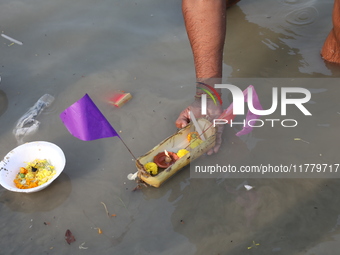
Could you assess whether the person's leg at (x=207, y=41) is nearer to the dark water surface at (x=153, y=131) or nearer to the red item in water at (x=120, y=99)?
the dark water surface at (x=153, y=131)

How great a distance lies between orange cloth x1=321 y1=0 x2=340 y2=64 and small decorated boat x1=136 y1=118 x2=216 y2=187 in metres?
1.57

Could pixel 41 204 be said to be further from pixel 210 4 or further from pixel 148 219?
pixel 210 4

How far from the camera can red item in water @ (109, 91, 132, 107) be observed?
3258 millimetres

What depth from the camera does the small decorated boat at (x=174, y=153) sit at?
2.54 m

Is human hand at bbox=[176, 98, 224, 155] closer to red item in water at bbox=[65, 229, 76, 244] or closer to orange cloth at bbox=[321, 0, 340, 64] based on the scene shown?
red item in water at bbox=[65, 229, 76, 244]

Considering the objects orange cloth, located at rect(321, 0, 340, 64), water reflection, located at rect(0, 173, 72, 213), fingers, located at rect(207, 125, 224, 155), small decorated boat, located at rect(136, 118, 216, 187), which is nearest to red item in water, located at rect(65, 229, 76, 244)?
water reflection, located at rect(0, 173, 72, 213)

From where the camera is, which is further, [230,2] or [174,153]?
[230,2]

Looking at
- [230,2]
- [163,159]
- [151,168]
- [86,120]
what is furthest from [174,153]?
[230,2]

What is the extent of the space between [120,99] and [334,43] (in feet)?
6.50

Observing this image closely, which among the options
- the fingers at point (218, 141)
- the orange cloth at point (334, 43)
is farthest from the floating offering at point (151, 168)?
the orange cloth at point (334, 43)

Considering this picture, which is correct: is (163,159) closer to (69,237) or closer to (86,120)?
(86,120)

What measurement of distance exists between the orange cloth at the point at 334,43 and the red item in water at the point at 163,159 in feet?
6.28

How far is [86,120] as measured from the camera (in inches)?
92.6

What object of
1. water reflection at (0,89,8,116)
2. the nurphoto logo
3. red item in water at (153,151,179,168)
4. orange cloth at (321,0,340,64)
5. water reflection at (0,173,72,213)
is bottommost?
water reflection at (0,173,72,213)
